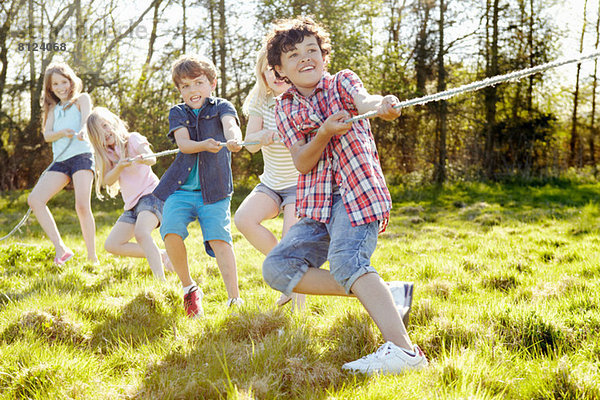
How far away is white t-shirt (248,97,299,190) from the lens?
354cm

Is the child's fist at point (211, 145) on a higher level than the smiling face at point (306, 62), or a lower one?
lower

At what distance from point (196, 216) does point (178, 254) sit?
0.29 meters

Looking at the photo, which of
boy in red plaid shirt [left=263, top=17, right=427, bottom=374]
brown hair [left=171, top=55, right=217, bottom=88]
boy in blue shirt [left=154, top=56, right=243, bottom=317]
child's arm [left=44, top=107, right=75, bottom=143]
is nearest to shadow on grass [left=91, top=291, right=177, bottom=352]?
boy in blue shirt [left=154, top=56, right=243, bottom=317]

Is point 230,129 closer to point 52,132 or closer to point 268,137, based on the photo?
point 268,137

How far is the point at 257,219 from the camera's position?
3467 millimetres

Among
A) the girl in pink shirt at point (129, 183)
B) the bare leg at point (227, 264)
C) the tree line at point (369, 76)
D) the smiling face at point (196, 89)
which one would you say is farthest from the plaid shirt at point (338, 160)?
the tree line at point (369, 76)

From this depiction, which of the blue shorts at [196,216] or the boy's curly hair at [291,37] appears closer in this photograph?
the boy's curly hair at [291,37]

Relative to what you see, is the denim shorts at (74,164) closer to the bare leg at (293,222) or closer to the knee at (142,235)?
the knee at (142,235)

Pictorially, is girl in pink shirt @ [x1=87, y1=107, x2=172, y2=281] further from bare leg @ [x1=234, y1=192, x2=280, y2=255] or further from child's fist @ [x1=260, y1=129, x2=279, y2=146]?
child's fist @ [x1=260, y1=129, x2=279, y2=146]

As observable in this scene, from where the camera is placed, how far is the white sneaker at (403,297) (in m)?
2.64

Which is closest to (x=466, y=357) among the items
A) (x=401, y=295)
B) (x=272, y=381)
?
(x=401, y=295)

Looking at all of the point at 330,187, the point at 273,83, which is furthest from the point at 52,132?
the point at 330,187

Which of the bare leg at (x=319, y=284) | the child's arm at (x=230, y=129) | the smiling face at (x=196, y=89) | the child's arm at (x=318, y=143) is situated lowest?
the bare leg at (x=319, y=284)

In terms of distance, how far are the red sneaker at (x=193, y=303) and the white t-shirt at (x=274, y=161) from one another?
874 mm
